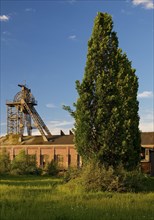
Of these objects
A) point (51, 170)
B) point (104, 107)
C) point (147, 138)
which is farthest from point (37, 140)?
point (104, 107)

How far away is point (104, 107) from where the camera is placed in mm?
20578

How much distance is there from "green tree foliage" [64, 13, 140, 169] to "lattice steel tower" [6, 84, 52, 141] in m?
47.9

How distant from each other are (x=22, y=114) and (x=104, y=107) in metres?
52.5

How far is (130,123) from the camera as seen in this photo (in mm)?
21188

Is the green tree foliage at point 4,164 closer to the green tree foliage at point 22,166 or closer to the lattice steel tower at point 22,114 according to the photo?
the green tree foliage at point 22,166

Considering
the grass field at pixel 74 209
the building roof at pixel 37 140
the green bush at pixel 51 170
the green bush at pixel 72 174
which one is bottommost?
the green bush at pixel 51 170

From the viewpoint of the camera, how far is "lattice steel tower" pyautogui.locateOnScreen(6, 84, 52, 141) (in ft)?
231

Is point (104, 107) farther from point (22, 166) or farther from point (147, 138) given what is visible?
point (147, 138)

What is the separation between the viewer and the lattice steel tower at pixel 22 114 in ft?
231

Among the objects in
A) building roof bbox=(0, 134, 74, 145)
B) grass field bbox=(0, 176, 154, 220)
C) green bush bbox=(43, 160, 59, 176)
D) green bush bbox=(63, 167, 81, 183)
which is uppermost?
building roof bbox=(0, 134, 74, 145)

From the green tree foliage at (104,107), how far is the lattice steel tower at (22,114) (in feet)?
157

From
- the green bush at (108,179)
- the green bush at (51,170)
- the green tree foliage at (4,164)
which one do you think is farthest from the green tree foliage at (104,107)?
the green bush at (51,170)

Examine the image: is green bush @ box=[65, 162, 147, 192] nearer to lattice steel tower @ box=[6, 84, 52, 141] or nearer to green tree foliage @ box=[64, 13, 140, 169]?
green tree foliage @ box=[64, 13, 140, 169]

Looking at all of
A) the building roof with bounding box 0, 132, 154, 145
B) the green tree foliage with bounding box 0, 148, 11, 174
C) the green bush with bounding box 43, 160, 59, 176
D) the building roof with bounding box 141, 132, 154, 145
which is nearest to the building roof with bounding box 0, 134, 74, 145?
the building roof with bounding box 0, 132, 154, 145
